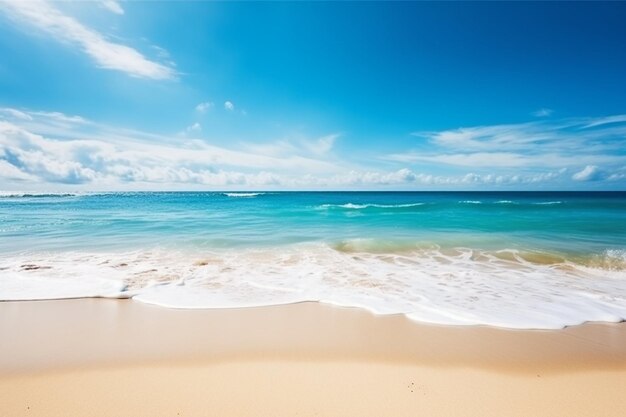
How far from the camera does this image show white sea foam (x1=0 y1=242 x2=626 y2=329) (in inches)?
206

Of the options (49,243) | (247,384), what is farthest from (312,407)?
(49,243)

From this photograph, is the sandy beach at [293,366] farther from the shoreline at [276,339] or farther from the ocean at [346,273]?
the ocean at [346,273]

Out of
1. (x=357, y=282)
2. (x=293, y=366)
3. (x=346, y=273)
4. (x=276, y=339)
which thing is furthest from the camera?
(x=346, y=273)

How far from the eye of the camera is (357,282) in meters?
6.87

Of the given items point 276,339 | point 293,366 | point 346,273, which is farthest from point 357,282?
point 293,366

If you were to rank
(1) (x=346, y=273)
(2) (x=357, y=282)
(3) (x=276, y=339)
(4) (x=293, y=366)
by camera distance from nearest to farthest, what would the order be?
(4) (x=293, y=366), (3) (x=276, y=339), (2) (x=357, y=282), (1) (x=346, y=273)

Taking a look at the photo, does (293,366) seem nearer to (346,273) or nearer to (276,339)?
(276,339)

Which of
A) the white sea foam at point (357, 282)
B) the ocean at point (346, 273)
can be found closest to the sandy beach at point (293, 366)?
the white sea foam at point (357, 282)

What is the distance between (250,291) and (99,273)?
13.3 feet

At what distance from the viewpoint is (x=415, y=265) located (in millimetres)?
8734

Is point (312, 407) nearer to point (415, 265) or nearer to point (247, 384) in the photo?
point (247, 384)

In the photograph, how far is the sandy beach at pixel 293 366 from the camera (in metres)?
2.73

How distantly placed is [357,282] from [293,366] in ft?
12.2

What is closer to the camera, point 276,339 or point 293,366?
point 293,366
